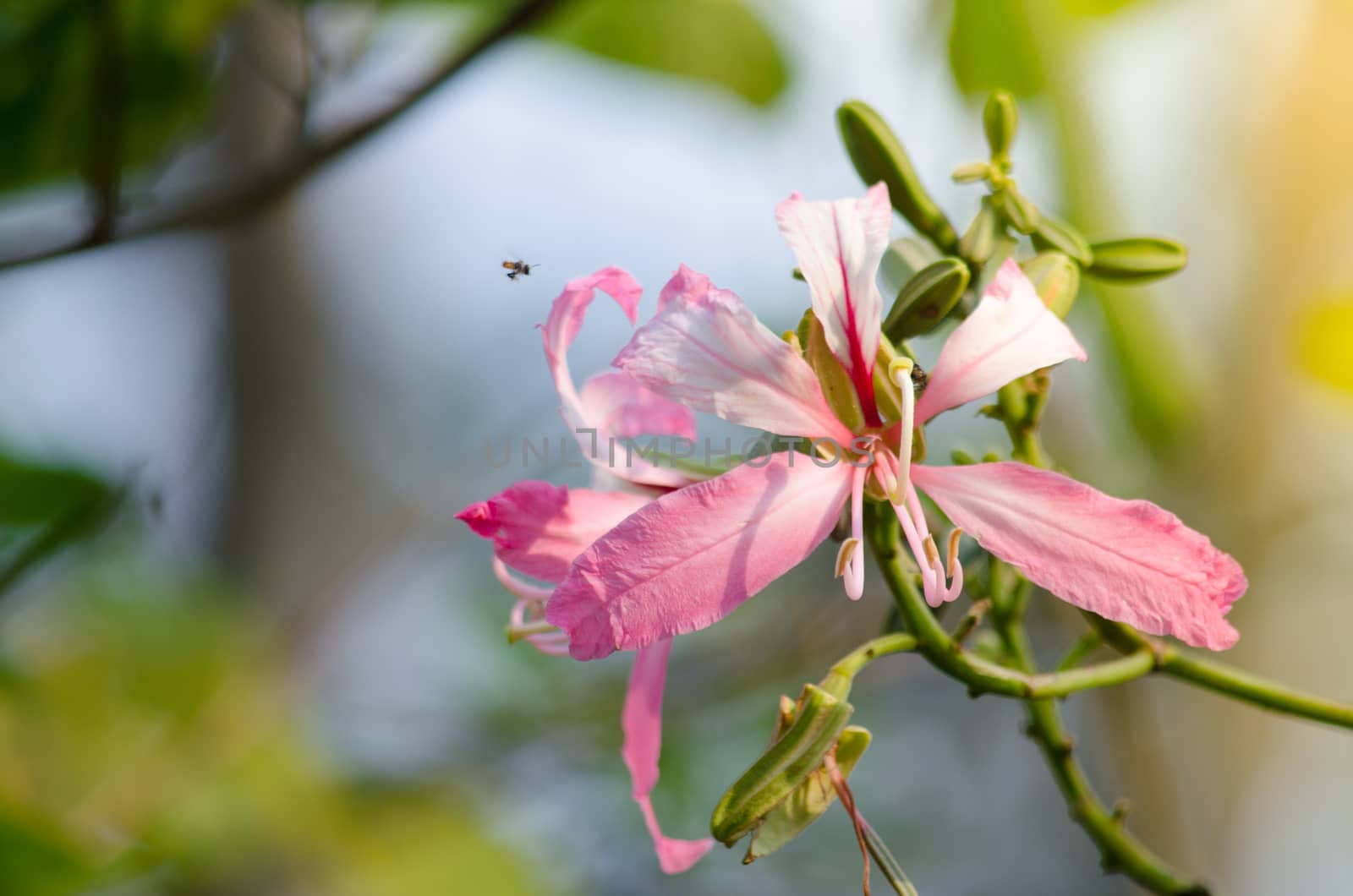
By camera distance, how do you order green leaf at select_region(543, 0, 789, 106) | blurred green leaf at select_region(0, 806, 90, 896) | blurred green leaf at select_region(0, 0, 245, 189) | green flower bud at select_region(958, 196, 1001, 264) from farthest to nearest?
green leaf at select_region(543, 0, 789, 106)
blurred green leaf at select_region(0, 0, 245, 189)
blurred green leaf at select_region(0, 806, 90, 896)
green flower bud at select_region(958, 196, 1001, 264)

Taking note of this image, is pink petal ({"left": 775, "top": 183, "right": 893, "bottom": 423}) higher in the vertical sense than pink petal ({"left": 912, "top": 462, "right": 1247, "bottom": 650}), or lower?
higher

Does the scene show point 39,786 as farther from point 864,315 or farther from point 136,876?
point 864,315

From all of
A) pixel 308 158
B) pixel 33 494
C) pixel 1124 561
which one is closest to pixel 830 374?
pixel 1124 561

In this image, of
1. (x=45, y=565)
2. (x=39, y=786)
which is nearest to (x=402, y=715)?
(x=39, y=786)

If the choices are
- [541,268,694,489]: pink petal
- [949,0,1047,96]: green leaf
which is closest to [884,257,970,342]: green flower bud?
[541,268,694,489]: pink petal

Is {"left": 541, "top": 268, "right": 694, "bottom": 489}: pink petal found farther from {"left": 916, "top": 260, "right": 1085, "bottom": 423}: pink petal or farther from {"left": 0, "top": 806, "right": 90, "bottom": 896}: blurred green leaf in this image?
{"left": 0, "top": 806, "right": 90, "bottom": 896}: blurred green leaf

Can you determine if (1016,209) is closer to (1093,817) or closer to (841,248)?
Result: (841,248)
